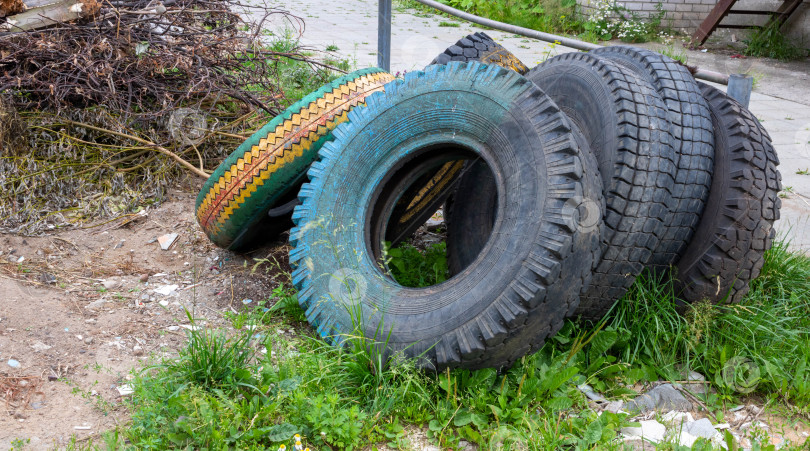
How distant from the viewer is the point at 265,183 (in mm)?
3383

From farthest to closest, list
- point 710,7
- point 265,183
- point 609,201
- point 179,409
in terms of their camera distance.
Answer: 1. point 710,7
2. point 265,183
3. point 609,201
4. point 179,409

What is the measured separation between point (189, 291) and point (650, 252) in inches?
91.9

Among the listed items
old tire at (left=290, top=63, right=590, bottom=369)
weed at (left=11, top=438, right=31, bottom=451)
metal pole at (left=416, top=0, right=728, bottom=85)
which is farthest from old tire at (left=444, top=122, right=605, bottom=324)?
weed at (left=11, top=438, right=31, bottom=451)

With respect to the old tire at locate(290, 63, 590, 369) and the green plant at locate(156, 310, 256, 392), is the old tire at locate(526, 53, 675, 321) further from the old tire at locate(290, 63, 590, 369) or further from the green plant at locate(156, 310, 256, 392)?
the green plant at locate(156, 310, 256, 392)

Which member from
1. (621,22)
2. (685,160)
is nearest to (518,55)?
(621,22)

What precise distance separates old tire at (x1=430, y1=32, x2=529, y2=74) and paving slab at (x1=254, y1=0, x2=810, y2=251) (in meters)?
1.56

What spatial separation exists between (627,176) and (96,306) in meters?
2.61

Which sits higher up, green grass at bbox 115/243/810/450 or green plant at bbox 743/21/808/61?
green plant at bbox 743/21/808/61

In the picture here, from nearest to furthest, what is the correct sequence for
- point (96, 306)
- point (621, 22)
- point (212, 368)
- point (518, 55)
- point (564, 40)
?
point (212, 368) < point (96, 306) < point (564, 40) < point (518, 55) < point (621, 22)

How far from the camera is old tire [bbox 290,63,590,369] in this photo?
2551 mm

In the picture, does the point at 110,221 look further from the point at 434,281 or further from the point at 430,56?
the point at 430,56

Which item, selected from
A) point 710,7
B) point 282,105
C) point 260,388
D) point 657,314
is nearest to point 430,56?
point 282,105

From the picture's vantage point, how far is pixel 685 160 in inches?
120

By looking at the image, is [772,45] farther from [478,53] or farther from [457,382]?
[457,382]
